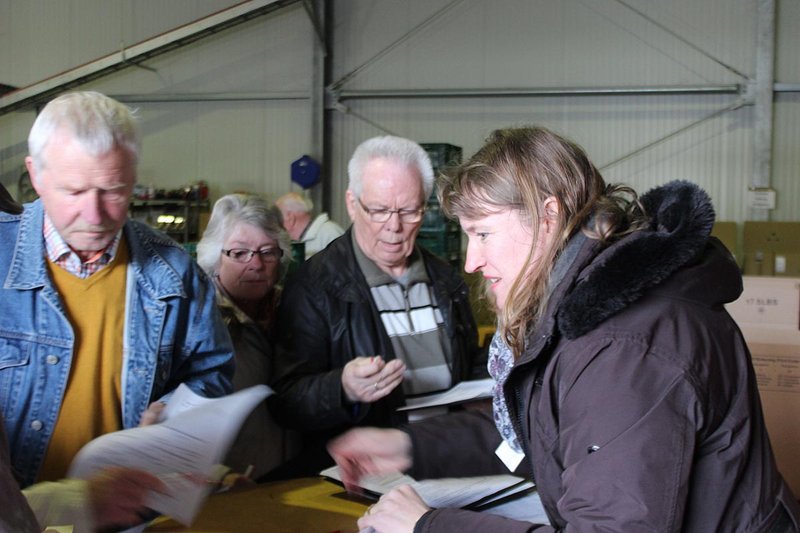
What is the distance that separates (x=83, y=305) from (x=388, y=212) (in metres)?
0.98

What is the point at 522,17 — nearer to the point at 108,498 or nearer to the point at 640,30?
the point at 640,30

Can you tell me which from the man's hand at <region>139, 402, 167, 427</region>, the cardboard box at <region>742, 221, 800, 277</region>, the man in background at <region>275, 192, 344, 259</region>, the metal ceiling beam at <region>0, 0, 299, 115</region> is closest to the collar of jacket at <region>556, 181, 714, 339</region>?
the man's hand at <region>139, 402, 167, 427</region>

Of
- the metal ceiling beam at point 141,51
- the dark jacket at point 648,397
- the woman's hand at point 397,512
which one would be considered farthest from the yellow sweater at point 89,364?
the metal ceiling beam at point 141,51

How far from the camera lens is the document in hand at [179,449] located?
1.44m

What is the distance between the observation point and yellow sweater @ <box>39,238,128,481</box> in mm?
1632

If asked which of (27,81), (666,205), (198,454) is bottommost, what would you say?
(198,454)

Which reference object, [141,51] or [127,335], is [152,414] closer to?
[127,335]

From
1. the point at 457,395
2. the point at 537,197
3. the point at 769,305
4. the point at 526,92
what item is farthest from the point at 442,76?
the point at 537,197

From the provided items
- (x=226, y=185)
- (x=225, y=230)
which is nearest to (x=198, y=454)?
(x=225, y=230)

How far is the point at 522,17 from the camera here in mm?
9789

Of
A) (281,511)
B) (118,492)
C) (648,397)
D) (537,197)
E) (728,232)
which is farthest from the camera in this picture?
(728,232)

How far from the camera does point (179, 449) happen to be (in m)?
1.48

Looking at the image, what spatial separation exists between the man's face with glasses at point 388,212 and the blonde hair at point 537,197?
961 mm

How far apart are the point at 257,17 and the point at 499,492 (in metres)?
9.75
